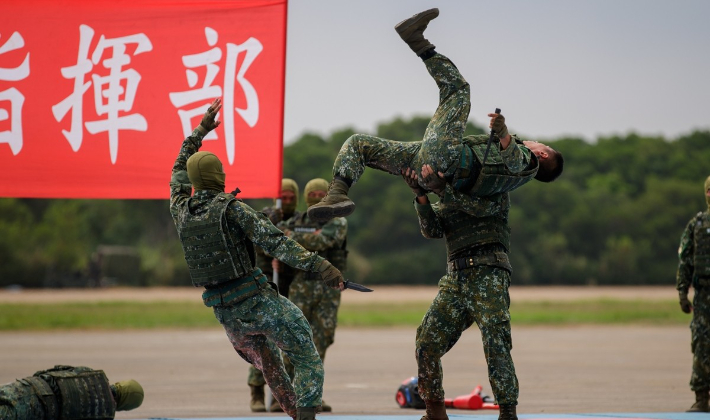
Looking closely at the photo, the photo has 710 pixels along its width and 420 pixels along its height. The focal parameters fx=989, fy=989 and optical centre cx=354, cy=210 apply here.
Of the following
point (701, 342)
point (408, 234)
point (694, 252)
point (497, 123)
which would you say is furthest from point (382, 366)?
point (408, 234)

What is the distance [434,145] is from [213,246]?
5.62 feet

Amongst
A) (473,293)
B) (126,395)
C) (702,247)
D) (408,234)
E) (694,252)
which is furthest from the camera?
(408,234)

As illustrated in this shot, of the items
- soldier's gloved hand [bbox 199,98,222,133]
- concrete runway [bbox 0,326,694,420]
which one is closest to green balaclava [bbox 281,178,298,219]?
concrete runway [bbox 0,326,694,420]

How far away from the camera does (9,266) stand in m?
46.5

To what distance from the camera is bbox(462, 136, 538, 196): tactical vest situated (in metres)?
6.95

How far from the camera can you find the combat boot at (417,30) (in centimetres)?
678

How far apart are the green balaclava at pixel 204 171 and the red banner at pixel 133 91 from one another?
6.72ft

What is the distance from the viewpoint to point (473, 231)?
739 cm

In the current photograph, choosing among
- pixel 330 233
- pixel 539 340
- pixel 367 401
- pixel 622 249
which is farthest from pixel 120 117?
pixel 622 249

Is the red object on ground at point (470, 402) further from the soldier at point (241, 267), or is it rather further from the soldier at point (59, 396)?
the soldier at point (59, 396)

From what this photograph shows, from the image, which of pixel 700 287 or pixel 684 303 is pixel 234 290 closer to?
pixel 700 287

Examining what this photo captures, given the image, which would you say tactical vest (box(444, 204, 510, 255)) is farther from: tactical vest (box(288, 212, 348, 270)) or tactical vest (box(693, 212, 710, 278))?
tactical vest (box(693, 212, 710, 278))

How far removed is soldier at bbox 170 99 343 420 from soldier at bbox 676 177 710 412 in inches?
174

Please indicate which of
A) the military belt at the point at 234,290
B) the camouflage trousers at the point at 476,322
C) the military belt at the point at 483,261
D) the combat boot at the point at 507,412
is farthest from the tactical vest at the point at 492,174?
the military belt at the point at 234,290
